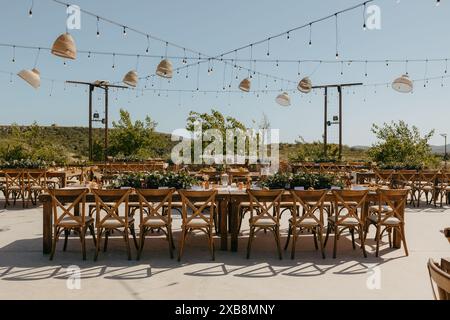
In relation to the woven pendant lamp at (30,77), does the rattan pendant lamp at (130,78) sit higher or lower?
higher

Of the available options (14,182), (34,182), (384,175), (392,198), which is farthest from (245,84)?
(14,182)

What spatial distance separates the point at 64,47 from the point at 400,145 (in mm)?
12574

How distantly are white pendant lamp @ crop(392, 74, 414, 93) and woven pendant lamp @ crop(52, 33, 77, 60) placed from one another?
530cm

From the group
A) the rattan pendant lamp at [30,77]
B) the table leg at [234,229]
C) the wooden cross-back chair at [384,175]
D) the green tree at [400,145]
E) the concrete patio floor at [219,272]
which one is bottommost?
the concrete patio floor at [219,272]

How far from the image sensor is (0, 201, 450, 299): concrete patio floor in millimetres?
3916

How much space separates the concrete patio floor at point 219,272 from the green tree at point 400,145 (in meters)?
9.68

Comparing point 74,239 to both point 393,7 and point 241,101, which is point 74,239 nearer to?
point 393,7

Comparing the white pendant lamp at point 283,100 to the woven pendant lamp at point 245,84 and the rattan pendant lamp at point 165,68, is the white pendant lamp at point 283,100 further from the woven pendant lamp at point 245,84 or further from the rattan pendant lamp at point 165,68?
the rattan pendant lamp at point 165,68

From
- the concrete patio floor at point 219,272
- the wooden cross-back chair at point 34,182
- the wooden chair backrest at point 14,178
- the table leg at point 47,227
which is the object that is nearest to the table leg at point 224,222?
the concrete patio floor at point 219,272

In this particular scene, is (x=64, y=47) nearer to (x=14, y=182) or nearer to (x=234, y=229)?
(x=234, y=229)

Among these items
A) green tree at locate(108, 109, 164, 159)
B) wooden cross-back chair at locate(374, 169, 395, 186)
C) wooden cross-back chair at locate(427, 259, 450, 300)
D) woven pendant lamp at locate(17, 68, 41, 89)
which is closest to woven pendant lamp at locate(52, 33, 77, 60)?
woven pendant lamp at locate(17, 68, 41, 89)

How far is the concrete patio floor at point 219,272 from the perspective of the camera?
12.8ft

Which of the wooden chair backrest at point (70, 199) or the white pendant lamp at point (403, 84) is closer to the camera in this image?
the wooden chair backrest at point (70, 199)

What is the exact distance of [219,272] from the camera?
181 inches
